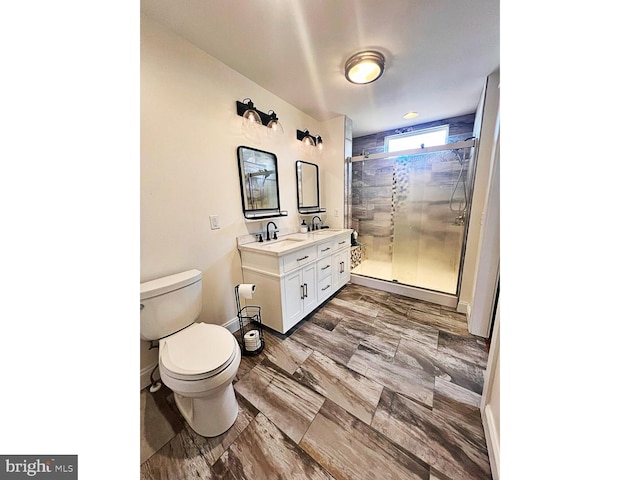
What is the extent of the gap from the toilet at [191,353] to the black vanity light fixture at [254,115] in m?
1.43

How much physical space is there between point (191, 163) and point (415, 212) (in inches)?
103

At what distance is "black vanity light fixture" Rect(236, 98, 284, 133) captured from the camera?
177 centimetres

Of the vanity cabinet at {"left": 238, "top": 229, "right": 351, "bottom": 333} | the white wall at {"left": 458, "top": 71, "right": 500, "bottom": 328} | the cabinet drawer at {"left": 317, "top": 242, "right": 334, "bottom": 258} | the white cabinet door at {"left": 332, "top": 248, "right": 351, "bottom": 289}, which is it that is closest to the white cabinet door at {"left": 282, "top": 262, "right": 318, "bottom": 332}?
the vanity cabinet at {"left": 238, "top": 229, "right": 351, "bottom": 333}

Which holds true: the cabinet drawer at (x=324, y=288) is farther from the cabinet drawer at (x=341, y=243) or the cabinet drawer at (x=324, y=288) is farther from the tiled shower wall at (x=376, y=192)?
the tiled shower wall at (x=376, y=192)

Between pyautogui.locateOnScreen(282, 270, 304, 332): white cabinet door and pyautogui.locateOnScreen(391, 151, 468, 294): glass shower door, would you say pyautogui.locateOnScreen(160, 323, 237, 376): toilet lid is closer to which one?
pyautogui.locateOnScreen(282, 270, 304, 332): white cabinet door

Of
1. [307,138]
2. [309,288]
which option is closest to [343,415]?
[309,288]

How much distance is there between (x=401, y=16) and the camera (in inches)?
50.1

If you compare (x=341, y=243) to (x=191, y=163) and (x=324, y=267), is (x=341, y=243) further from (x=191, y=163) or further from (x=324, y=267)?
(x=191, y=163)

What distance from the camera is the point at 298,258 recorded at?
1869 millimetres

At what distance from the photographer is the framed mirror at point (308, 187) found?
2514mm

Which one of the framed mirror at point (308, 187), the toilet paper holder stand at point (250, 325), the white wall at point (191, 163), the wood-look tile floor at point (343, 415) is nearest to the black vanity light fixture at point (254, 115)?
the white wall at point (191, 163)

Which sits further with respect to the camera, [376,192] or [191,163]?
[376,192]
